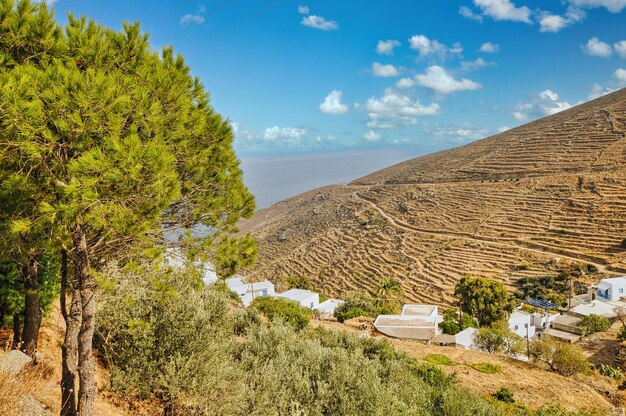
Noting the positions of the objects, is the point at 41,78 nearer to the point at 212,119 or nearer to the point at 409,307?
the point at 212,119

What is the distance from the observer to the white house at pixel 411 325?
2056cm

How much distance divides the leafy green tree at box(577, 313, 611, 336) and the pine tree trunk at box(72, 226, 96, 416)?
3203 centimetres

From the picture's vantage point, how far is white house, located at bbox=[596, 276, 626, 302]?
3127 centimetres

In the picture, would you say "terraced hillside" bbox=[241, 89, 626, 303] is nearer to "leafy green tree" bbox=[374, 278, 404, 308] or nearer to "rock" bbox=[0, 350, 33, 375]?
"leafy green tree" bbox=[374, 278, 404, 308]

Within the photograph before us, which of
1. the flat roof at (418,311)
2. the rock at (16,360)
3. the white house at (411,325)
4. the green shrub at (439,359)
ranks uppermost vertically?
the rock at (16,360)

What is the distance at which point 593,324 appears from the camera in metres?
26.8

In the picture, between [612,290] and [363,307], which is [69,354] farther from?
[612,290]

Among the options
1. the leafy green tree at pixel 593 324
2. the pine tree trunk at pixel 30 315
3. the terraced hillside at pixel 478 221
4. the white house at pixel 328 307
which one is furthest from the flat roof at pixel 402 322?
the pine tree trunk at pixel 30 315

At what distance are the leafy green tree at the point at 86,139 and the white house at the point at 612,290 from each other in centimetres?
3759

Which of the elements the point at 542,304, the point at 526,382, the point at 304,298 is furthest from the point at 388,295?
the point at 526,382

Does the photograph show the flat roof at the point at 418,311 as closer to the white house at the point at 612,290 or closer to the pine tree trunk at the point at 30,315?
the white house at the point at 612,290

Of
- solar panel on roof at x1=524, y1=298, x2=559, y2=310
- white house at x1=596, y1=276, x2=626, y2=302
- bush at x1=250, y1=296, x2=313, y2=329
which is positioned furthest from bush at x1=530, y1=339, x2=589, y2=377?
white house at x1=596, y1=276, x2=626, y2=302

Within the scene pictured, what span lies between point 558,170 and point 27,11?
72.5 m

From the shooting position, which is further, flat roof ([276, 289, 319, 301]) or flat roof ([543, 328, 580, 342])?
flat roof ([276, 289, 319, 301])
